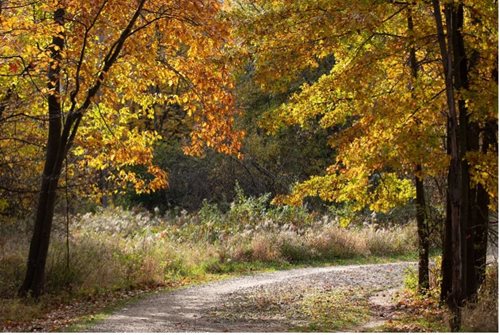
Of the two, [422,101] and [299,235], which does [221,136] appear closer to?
[422,101]

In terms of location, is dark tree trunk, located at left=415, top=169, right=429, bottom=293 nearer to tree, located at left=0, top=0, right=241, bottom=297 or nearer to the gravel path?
the gravel path

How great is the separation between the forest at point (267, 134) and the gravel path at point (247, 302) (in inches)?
2.4

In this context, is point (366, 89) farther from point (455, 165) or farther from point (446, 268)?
point (446, 268)

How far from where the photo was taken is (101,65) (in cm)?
1366

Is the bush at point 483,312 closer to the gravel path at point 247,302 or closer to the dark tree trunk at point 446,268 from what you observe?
the dark tree trunk at point 446,268

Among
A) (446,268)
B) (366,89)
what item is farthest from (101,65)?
(446,268)

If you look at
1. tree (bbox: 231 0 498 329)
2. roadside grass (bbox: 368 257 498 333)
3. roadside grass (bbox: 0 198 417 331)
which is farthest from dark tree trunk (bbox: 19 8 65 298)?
roadside grass (bbox: 368 257 498 333)

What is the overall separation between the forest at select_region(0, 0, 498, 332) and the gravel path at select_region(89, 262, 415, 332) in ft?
0.20

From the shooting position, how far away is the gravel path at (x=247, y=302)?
10.7 meters

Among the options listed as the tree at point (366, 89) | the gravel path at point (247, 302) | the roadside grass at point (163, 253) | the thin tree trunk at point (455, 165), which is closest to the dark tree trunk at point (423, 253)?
the tree at point (366, 89)

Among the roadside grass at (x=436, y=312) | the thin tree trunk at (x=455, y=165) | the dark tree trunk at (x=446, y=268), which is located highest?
the thin tree trunk at (x=455, y=165)

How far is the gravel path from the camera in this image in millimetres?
10664

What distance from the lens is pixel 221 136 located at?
14344 mm

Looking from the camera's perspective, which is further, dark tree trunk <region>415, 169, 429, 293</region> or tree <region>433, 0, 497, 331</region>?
dark tree trunk <region>415, 169, 429, 293</region>
